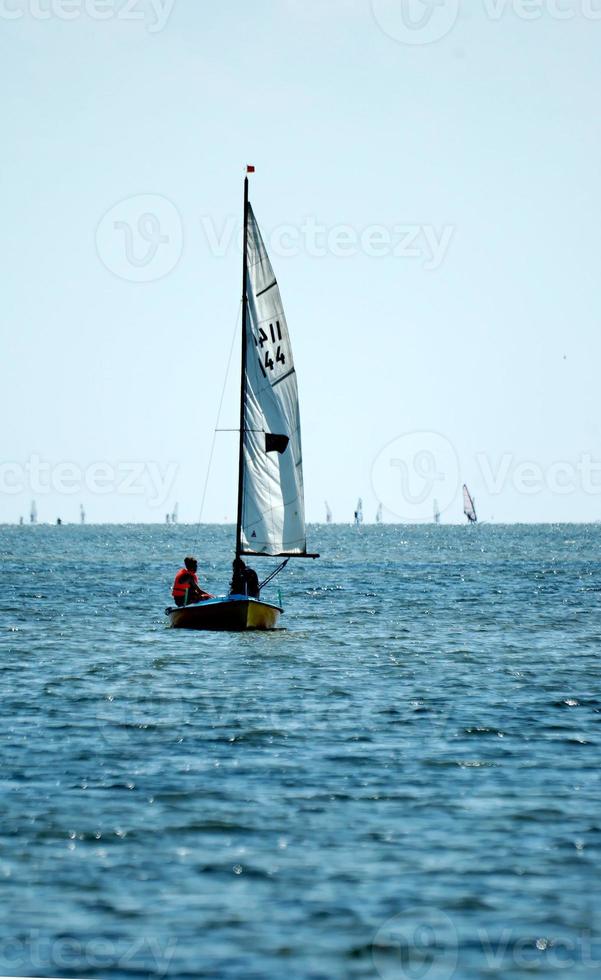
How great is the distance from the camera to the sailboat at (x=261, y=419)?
38125 millimetres

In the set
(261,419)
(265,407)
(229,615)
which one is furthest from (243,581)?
(265,407)

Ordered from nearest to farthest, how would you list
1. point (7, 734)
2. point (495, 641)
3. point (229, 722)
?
point (7, 734)
point (229, 722)
point (495, 641)

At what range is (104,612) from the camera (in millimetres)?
51188

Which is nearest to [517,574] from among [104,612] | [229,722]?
[104,612]

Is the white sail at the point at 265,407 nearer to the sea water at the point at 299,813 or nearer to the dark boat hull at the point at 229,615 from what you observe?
the dark boat hull at the point at 229,615

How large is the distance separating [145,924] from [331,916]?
5.87 feet

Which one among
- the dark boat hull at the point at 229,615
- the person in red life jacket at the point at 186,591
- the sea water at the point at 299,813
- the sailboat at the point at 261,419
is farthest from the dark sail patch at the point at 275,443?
the sea water at the point at 299,813

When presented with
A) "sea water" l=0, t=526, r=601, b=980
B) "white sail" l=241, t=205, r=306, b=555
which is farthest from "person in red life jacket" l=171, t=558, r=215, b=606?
"sea water" l=0, t=526, r=601, b=980

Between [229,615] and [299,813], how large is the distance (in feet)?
69.3

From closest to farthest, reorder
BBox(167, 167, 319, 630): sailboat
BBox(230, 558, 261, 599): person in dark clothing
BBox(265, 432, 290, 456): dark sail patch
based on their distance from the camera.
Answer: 1. BBox(230, 558, 261, 599): person in dark clothing
2. BBox(167, 167, 319, 630): sailboat
3. BBox(265, 432, 290, 456): dark sail patch

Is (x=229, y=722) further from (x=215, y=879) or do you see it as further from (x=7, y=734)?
(x=215, y=879)

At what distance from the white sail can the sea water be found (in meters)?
4.26

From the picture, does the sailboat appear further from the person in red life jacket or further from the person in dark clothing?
the person in dark clothing

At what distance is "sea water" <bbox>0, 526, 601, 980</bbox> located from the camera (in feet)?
39.1
